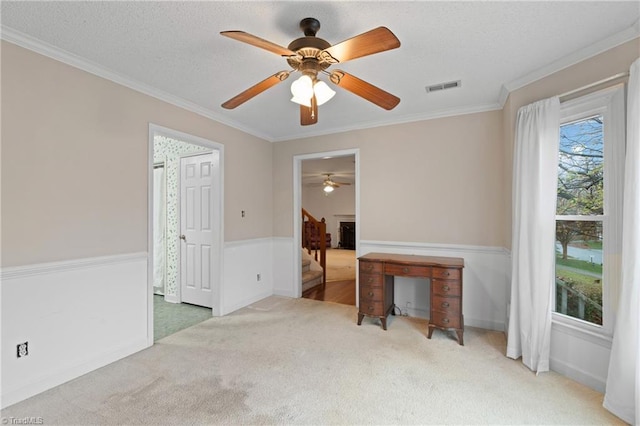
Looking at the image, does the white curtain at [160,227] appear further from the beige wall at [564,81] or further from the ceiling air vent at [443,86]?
the beige wall at [564,81]

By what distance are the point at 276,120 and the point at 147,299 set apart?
2540 millimetres

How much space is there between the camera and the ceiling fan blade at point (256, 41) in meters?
1.50

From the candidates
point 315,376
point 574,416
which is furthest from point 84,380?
point 574,416

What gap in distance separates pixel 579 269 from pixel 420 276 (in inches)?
50.1

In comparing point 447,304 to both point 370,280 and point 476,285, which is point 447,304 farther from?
point 370,280

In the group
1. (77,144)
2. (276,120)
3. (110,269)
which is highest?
(276,120)

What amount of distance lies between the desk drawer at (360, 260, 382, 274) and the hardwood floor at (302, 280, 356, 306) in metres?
1.04

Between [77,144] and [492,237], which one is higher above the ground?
[77,144]

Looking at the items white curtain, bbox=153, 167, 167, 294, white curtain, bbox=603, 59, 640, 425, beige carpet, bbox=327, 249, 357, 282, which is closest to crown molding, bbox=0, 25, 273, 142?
white curtain, bbox=153, 167, 167, 294

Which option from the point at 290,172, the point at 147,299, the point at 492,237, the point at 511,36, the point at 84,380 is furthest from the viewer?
the point at 290,172

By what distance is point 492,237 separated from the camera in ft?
10.7

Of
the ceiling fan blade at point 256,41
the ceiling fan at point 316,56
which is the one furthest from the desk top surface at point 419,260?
the ceiling fan blade at point 256,41

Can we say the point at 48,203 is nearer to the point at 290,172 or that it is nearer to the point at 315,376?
the point at 315,376

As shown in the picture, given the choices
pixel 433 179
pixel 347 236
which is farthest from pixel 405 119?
pixel 347 236
